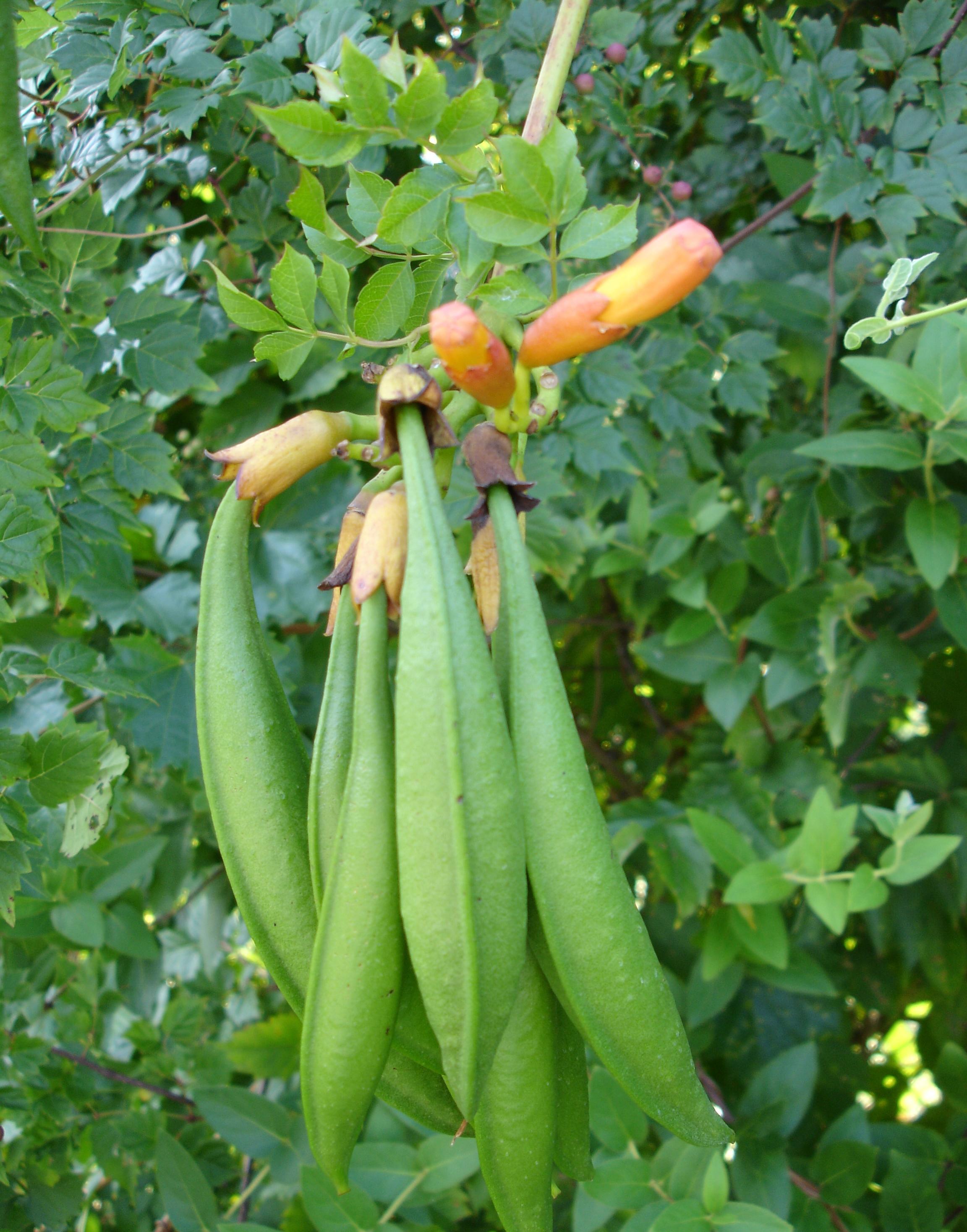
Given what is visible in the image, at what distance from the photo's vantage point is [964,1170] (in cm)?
168

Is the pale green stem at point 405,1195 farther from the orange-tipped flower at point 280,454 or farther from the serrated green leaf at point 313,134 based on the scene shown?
the serrated green leaf at point 313,134

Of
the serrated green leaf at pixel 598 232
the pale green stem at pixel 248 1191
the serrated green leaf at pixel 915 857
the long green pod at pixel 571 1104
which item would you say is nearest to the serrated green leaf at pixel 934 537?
the serrated green leaf at pixel 915 857

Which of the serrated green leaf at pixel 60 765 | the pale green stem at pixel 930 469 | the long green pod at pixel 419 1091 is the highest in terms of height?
the serrated green leaf at pixel 60 765

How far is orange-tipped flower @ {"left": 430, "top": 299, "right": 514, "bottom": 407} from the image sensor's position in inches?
26.6

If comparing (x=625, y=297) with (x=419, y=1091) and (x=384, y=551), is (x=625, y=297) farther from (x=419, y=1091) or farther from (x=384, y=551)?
(x=419, y=1091)

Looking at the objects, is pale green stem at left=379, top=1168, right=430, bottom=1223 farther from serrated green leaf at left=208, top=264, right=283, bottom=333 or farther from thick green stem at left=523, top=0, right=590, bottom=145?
thick green stem at left=523, top=0, right=590, bottom=145

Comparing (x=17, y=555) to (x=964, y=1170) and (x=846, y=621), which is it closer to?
(x=846, y=621)

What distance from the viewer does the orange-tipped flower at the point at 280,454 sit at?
2.61 feet

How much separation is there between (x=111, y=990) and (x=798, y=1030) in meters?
1.55

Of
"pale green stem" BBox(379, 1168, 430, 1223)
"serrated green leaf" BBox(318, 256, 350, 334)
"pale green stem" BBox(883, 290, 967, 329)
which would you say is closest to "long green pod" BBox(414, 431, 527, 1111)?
"serrated green leaf" BBox(318, 256, 350, 334)

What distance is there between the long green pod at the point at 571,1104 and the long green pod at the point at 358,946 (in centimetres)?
17

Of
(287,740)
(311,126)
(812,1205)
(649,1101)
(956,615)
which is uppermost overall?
(311,126)

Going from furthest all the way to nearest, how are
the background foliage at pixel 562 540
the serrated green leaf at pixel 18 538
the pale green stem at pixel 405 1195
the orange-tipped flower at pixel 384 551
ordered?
1. the pale green stem at pixel 405 1195
2. the background foliage at pixel 562 540
3. the serrated green leaf at pixel 18 538
4. the orange-tipped flower at pixel 384 551

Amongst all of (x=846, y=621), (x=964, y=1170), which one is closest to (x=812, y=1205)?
(x=964, y=1170)
